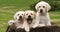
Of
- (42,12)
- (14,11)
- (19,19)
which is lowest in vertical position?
(14,11)

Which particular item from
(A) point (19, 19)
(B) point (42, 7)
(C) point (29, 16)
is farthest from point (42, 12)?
(A) point (19, 19)

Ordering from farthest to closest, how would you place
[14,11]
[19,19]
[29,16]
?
[14,11] < [19,19] < [29,16]

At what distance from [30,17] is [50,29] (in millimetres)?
1091

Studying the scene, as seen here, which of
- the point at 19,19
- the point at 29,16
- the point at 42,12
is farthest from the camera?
the point at 42,12

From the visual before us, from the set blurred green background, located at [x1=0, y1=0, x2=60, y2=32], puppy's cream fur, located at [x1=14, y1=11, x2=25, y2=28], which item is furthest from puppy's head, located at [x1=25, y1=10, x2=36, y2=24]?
blurred green background, located at [x1=0, y1=0, x2=60, y2=32]

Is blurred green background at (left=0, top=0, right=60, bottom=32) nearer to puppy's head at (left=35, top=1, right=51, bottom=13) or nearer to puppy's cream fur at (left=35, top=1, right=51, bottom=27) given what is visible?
puppy's cream fur at (left=35, top=1, right=51, bottom=27)

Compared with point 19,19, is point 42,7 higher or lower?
higher

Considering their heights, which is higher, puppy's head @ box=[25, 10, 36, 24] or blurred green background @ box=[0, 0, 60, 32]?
puppy's head @ box=[25, 10, 36, 24]

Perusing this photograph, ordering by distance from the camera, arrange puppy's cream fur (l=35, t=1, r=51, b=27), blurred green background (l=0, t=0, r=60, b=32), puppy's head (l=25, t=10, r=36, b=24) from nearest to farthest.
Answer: puppy's head (l=25, t=10, r=36, b=24) → puppy's cream fur (l=35, t=1, r=51, b=27) → blurred green background (l=0, t=0, r=60, b=32)

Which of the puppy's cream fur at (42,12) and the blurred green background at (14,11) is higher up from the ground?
the puppy's cream fur at (42,12)

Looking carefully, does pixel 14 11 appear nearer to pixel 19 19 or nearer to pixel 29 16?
pixel 19 19

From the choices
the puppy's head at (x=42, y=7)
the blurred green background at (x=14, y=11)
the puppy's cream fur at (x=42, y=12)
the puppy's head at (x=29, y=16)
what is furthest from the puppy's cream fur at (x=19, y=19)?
the blurred green background at (x=14, y=11)

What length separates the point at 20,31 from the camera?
241 inches

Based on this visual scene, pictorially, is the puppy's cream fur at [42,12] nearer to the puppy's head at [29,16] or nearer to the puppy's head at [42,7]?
the puppy's head at [42,7]
